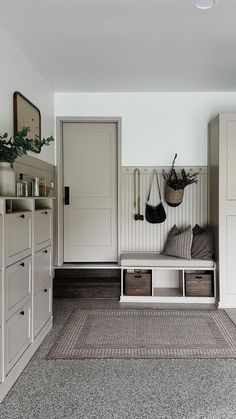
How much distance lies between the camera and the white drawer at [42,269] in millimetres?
2646

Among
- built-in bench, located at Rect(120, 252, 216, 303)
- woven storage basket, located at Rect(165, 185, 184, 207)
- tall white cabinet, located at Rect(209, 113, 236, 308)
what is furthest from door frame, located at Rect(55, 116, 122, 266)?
tall white cabinet, located at Rect(209, 113, 236, 308)

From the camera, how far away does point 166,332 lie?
300 cm

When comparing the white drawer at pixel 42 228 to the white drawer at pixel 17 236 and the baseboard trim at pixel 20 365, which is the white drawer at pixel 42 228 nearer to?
the white drawer at pixel 17 236

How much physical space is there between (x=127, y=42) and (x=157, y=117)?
4.85 feet

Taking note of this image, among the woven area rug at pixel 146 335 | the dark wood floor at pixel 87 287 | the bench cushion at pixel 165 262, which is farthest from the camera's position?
the dark wood floor at pixel 87 287

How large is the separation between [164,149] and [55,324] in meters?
2.54

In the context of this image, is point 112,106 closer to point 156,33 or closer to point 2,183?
point 156,33

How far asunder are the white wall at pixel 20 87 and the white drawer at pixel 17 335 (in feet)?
4.78

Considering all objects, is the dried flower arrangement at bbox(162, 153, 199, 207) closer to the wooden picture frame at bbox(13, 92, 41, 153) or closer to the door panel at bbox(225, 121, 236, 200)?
the door panel at bbox(225, 121, 236, 200)

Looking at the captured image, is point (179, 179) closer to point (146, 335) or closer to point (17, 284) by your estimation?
point (146, 335)

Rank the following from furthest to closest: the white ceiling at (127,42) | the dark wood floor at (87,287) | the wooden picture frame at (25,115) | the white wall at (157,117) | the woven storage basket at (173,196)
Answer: the white wall at (157,117) < the woven storage basket at (173,196) < the dark wood floor at (87,287) < the wooden picture frame at (25,115) < the white ceiling at (127,42)

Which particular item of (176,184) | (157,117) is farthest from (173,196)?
(157,117)

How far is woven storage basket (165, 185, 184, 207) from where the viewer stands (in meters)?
4.12

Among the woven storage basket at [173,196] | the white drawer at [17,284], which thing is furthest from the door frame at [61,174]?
the white drawer at [17,284]
